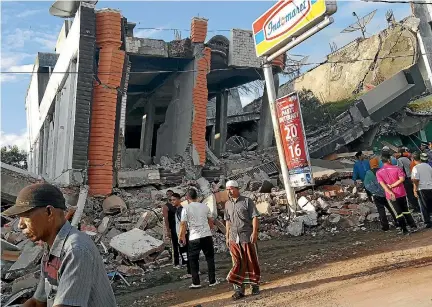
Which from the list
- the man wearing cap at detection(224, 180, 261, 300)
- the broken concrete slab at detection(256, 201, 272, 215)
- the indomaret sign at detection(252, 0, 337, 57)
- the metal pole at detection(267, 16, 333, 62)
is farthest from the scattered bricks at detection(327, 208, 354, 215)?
the man wearing cap at detection(224, 180, 261, 300)

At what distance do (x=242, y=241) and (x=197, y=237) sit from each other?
1013 mm

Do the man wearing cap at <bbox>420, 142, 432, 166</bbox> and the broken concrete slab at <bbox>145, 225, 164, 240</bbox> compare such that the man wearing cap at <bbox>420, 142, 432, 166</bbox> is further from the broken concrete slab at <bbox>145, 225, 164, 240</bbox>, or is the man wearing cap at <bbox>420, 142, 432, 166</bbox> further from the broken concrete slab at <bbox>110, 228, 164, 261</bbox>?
the broken concrete slab at <bbox>110, 228, 164, 261</bbox>

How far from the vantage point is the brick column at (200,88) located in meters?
14.8

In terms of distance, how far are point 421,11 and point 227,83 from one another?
9478 millimetres

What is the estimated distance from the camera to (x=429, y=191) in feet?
28.0

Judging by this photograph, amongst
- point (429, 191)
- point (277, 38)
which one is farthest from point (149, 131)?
point (429, 191)

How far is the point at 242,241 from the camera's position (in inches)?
241

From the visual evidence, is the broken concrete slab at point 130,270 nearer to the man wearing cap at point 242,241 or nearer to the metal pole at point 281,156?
the man wearing cap at point 242,241

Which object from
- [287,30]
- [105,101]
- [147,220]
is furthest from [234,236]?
[105,101]

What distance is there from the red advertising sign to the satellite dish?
6.80 m

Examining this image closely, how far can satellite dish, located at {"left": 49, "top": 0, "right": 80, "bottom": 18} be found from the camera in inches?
519

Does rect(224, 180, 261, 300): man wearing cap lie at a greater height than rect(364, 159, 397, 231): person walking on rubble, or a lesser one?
lesser

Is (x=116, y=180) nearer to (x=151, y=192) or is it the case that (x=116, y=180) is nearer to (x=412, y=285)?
(x=151, y=192)

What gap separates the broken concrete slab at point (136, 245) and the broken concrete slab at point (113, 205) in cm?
236
